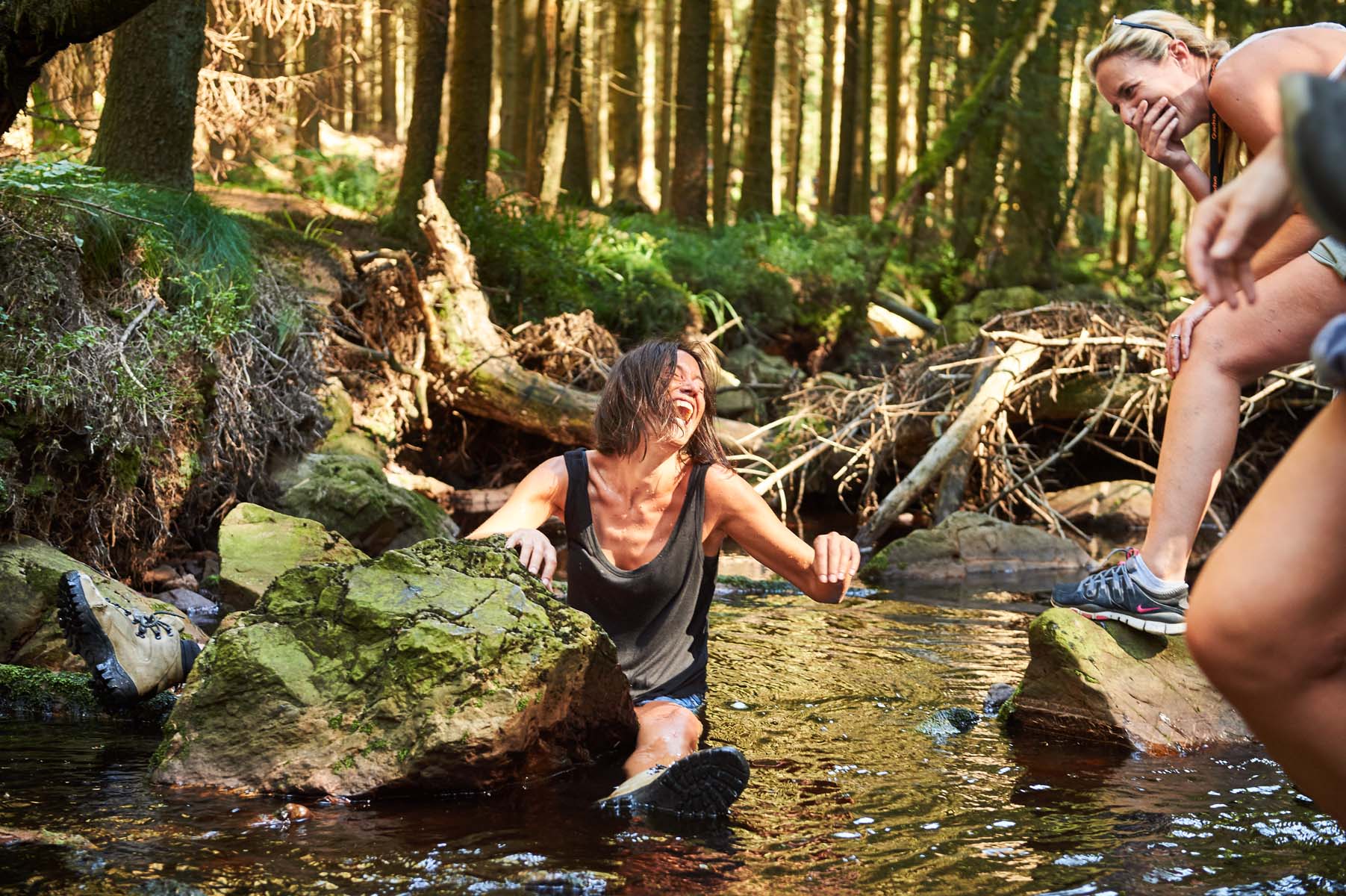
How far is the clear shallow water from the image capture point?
302 cm

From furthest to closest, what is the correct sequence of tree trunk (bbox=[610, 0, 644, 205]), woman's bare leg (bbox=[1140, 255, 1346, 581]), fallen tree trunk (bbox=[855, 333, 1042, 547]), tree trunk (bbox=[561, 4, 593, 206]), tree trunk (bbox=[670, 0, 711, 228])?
tree trunk (bbox=[561, 4, 593, 206]) → tree trunk (bbox=[610, 0, 644, 205]) → tree trunk (bbox=[670, 0, 711, 228]) → fallen tree trunk (bbox=[855, 333, 1042, 547]) → woman's bare leg (bbox=[1140, 255, 1346, 581])

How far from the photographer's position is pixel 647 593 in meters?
4.54

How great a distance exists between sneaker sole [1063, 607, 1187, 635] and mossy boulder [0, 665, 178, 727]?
3.46 meters

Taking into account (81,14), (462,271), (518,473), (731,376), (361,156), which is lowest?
(518,473)

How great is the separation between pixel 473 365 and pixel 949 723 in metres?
7.06

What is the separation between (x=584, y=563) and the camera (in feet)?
14.9

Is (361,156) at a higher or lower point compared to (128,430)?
higher

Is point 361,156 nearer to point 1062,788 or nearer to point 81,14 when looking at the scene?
point 81,14

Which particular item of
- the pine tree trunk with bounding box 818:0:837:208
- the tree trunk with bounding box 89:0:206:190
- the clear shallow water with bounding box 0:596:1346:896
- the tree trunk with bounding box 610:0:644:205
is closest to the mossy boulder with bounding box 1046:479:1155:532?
the clear shallow water with bounding box 0:596:1346:896

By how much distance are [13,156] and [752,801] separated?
647cm

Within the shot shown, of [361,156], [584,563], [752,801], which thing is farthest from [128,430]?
[361,156]

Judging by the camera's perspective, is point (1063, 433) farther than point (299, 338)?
Yes

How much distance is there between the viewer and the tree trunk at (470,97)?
42.8ft

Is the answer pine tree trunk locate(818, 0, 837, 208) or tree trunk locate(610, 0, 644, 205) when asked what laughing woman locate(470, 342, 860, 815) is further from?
pine tree trunk locate(818, 0, 837, 208)
